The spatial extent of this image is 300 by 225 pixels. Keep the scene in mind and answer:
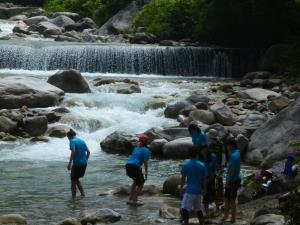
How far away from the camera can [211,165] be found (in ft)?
35.2

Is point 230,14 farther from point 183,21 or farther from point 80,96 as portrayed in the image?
point 80,96

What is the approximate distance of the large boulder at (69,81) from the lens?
2494 cm

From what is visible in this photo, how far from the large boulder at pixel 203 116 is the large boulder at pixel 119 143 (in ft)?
9.28

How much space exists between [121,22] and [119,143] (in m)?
27.7

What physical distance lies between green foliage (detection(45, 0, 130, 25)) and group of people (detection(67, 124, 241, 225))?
36317 mm

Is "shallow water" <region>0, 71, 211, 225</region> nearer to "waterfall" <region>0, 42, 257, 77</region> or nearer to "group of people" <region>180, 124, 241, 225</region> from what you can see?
"group of people" <region>180, 124, 241, 225</region>

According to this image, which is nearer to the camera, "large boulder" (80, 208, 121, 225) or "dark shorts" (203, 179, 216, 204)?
"large boulder" (80, 208, 121, 225)

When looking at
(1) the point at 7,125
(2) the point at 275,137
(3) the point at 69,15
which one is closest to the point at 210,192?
(2) the point at 275,137

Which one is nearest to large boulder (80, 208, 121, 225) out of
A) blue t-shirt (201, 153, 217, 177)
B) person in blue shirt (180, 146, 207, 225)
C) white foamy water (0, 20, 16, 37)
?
person in blue shirt (180, 146, 207, 225)

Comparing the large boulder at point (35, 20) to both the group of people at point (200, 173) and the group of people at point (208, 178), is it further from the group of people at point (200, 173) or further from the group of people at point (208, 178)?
the group of people at point (208, 178)

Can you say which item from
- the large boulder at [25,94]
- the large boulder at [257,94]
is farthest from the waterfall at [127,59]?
the large boulder at [25,94]

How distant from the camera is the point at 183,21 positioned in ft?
132

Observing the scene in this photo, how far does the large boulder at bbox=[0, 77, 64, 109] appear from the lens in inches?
866

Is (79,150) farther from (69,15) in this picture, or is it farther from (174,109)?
(69,15)
